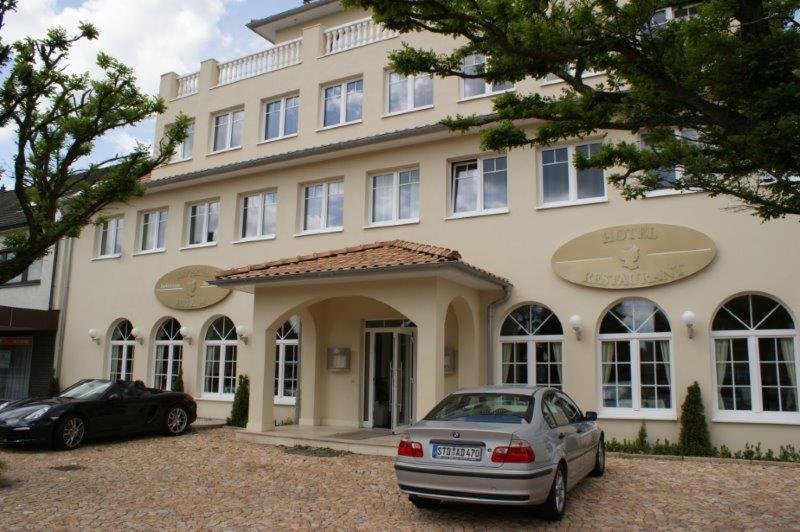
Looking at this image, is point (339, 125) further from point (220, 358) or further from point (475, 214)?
point (220, 358)

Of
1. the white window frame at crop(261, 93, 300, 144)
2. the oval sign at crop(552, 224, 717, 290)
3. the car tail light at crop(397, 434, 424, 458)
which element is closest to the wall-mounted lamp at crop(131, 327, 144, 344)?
the white window frame at crop(261, 93, 300, 144)

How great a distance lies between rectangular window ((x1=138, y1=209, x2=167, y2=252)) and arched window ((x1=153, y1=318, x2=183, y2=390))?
2529 millimetres

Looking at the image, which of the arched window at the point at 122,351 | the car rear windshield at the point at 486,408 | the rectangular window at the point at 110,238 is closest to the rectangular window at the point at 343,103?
the rectangular window at the point at 110,238

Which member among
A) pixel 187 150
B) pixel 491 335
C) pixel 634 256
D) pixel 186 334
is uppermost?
pixel 187 150

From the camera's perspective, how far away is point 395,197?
15.9 m

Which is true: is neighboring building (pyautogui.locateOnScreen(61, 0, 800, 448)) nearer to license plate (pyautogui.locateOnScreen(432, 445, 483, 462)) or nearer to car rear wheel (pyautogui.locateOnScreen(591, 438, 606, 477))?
→ car rear wheel (pyautogui.locateOnScreen(591, 438, 606, 477))

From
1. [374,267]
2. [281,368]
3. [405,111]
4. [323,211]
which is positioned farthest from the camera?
[323,211]

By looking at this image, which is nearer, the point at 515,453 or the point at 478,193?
the point at 515,453

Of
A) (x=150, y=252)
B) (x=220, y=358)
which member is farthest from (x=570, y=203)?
(x=150, y=252)

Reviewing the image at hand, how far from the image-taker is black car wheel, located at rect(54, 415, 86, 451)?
39.8 ft

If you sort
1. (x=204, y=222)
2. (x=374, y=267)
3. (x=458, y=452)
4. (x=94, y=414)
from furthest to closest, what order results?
(x=204, y=222) < (x=94, y=414) < (x=374, y=267) < (x=458, y=452)

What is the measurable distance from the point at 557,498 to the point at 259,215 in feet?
42.6

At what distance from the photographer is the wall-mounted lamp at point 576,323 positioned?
41.7 feet

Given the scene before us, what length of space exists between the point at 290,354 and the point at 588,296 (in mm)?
7828
